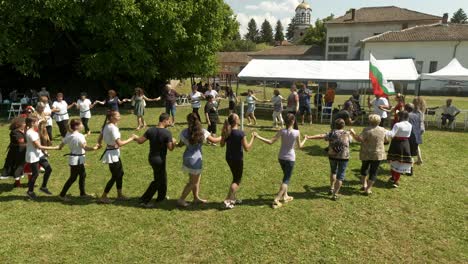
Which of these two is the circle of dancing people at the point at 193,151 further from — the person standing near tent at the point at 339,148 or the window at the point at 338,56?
the window at the point at 338,56

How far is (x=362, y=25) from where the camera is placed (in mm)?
54125

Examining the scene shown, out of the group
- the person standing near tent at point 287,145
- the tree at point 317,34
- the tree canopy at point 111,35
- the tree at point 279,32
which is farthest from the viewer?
the tree at point 279,32

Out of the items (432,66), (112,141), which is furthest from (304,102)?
(432,66)

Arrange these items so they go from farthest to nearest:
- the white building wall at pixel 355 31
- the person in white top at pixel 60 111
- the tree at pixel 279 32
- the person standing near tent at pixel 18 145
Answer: the tree at pixel 279 32, the white building wall at pixel 355 31, the person in white top at pixel 60 111, the person standing near tent at pixel 18 145

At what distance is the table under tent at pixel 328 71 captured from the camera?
16.5 metres

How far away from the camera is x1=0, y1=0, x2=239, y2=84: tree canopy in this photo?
58.1ft

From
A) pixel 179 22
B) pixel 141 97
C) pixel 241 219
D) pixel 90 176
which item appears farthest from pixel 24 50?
pixel 241 219

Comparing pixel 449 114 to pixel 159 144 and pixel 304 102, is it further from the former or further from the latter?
pixel 159 144

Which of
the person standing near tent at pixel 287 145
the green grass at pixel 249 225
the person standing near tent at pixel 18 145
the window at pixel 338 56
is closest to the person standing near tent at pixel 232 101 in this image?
the green grass at pixel 249 225

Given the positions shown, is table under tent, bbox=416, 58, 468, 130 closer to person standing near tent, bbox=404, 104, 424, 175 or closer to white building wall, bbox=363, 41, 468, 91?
person standing near tent, bbox=404, 104, 424, 175

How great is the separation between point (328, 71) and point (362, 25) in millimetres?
42195

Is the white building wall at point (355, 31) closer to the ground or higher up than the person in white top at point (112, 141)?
higher up

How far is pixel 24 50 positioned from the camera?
18.6m

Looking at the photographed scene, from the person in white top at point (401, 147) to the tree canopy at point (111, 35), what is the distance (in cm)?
1491
